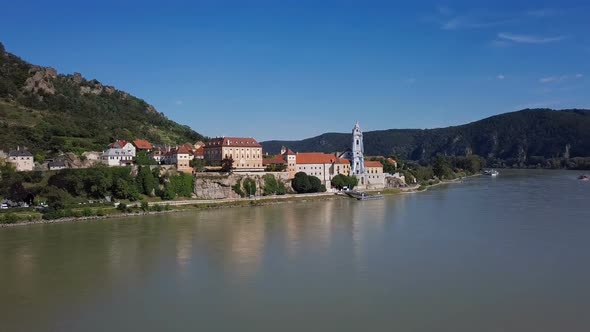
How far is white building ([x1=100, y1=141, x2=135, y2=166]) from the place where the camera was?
29766mm

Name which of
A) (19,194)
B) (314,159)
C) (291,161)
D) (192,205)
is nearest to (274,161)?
(291,161)

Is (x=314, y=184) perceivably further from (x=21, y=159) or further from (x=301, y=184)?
(x=21, y=159)

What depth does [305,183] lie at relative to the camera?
31.5m

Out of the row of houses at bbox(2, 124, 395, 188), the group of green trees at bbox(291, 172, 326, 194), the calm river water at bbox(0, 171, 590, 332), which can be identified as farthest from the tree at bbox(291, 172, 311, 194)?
the calm river water at bbox(0, 171, 590, 332)

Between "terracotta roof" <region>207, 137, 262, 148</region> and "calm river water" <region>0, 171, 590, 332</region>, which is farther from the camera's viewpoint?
"terracotta roof" <region>207, 137, 262, 148</region>

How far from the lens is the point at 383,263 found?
43.0 ft

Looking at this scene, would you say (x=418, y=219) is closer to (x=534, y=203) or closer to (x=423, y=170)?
(x=534, y=203)

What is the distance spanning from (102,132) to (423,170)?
2777 cm

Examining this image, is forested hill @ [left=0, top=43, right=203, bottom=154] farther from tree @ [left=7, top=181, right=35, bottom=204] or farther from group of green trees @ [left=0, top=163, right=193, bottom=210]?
tree @ [left=7, top=181, right=35, bottom=204]

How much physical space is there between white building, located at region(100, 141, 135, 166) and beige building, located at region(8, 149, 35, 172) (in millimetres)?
4241

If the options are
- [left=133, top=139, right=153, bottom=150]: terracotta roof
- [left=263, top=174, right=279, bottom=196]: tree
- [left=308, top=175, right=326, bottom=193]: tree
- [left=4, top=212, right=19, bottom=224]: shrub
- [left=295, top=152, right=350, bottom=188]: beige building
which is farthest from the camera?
[left=295, top=152, right=350, bottom=188]: beige building

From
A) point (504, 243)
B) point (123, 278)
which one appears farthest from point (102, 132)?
point (504, 243)

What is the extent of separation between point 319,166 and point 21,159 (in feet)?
57.5

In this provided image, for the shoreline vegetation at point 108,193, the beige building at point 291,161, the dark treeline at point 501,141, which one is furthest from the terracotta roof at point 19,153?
the dark treeline at point 501,141
